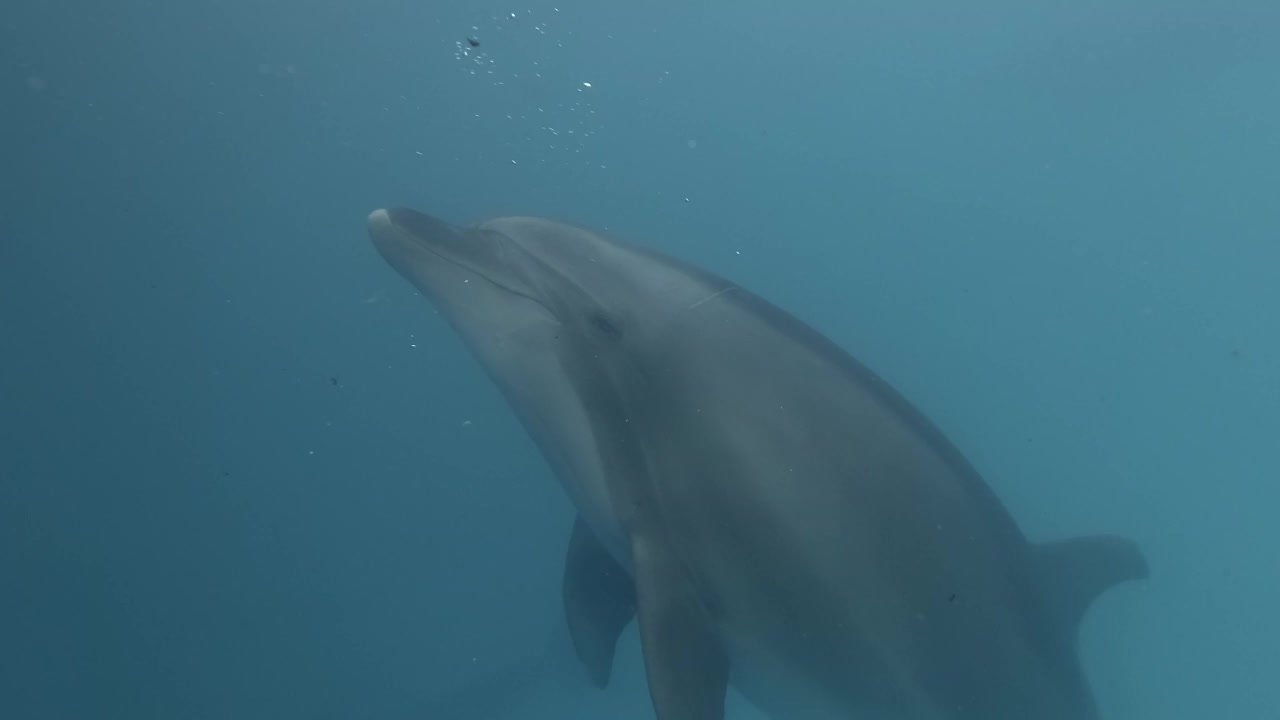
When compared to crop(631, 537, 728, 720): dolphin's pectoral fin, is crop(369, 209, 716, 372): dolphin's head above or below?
above

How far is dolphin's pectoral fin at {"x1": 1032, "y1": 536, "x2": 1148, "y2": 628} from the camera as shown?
439 cm

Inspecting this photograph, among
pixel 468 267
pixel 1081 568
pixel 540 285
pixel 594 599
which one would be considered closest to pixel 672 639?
pixel 594 599

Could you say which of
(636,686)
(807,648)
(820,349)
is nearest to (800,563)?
(807,648)

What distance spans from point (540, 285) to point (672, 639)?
55.4 inches

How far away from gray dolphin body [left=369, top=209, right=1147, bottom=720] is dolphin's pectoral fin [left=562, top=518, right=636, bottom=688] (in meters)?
0.80

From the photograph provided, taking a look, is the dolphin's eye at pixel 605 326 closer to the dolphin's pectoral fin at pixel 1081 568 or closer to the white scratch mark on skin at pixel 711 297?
the white scratch mark on skin at pixel 711 297

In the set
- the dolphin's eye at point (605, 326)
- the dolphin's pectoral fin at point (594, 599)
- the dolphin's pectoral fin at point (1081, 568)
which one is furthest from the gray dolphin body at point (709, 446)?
the dolphin's pectoral fin at point (594, 599)

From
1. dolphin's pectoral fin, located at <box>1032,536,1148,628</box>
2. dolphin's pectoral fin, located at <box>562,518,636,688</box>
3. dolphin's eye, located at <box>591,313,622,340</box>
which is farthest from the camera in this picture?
dolphin's pectoral fin, located at <box>562,518,636,688</box>

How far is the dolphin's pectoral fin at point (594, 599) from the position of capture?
467cm

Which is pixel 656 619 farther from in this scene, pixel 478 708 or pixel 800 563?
pixel 478 708

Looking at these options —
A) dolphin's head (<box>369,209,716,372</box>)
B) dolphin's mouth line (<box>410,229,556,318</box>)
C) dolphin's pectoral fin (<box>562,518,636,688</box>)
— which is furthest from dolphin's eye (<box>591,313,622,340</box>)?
dolphin's pectoral fin (<box>562,518,636,688</box>)

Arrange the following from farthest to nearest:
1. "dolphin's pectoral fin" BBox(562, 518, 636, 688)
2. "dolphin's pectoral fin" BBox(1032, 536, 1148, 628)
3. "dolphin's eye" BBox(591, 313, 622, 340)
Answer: "dolphin's pectoral fin" BBox(562, 518, 636, 688) < "dolphin's pectoral fin" BBox(1032, 536, 1148, 628) < "dolphin's eye" BBox(591, 313, 622, 340)

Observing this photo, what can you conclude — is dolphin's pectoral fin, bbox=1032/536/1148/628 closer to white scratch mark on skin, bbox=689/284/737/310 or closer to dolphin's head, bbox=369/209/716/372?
white scratch mark on skin, bbox=689/284/737/310

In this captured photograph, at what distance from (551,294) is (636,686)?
5.60 m
